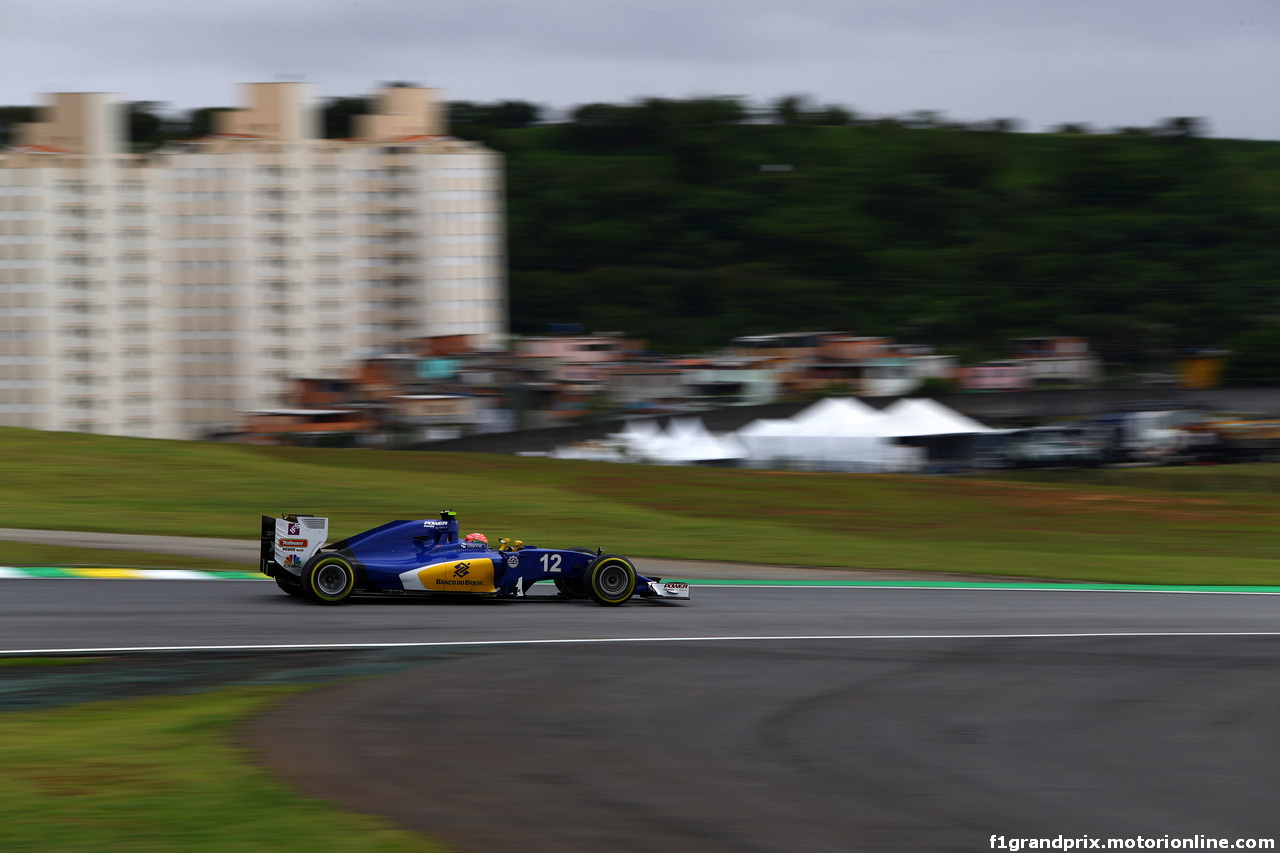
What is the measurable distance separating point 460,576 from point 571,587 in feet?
4.26

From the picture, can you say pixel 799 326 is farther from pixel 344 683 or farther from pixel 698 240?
pixel 344 683

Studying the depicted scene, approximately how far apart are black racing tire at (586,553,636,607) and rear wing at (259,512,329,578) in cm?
295

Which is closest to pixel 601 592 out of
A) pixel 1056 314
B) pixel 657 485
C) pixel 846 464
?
pixel 657 485

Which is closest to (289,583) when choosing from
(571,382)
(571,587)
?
(571,587)

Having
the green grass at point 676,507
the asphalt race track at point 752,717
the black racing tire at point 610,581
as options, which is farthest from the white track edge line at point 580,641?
the green grass at point 676,507

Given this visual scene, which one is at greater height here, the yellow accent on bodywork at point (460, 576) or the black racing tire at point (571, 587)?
the yellow accent on bodywork at point (460, 576)

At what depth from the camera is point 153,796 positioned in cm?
688

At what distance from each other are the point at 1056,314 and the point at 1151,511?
76930mm

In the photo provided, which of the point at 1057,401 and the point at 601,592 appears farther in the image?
the point at 1057,401

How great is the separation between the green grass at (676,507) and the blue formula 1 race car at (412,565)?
6656 mm

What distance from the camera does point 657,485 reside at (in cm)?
3064

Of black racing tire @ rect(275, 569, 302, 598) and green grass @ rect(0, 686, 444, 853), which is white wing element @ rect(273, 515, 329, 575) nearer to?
black racing tire @ rect(275, 569, 302, 598)

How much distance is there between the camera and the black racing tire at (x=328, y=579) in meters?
13.9

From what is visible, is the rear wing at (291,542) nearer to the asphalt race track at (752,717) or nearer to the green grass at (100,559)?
the asphalt race track at (752,717)
